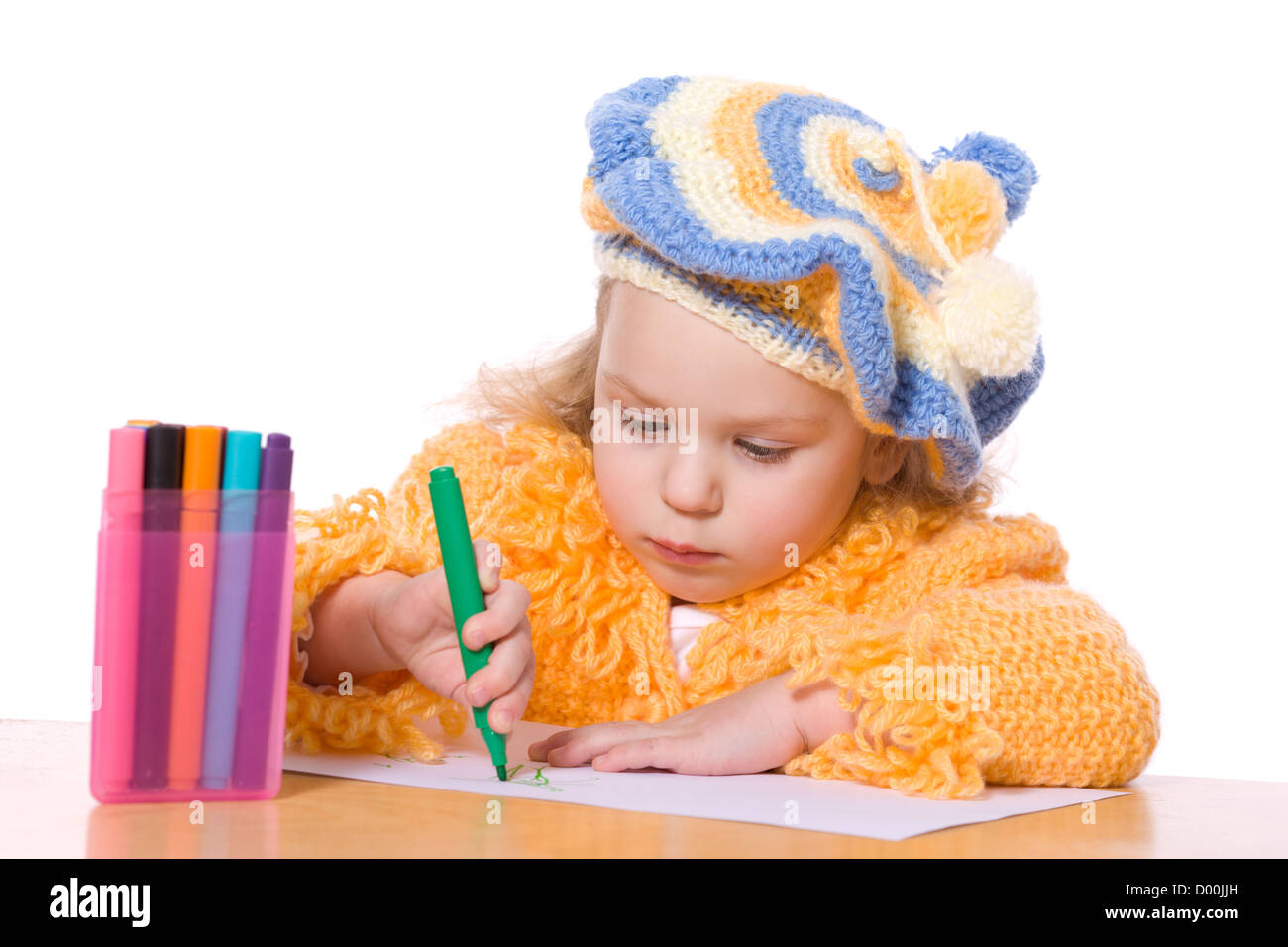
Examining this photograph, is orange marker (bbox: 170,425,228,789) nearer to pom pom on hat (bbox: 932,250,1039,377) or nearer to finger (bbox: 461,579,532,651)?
finger (bbox: 461,579,532,651)

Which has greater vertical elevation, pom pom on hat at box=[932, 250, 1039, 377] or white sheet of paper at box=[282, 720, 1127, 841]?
pom pom on hat at box=[932, 250, 1039, 377]

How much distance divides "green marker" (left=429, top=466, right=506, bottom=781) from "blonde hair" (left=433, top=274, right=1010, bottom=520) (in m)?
0.38

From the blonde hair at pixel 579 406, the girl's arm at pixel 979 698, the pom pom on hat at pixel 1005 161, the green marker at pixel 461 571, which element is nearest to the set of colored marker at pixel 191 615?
the green marker at pixel 461 571

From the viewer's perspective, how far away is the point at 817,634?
924mm

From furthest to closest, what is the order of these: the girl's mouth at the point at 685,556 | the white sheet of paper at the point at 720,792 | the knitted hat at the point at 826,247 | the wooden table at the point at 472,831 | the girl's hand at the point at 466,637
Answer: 1. the girl's mouth at the point at 685,556
2. the knitted hat at the point at 826,247
3. the girl's hand at the point at 466,637
4. the white sheet of paper at the point at 720,792
5. the wooden table at the point at 472,831

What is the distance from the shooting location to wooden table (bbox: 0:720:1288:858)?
2.03ft

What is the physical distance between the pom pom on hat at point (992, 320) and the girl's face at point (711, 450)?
11 cm

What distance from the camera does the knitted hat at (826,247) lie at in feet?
3.14

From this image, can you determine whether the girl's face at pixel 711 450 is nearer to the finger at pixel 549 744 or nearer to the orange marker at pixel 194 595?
the finger at pixel 549 744

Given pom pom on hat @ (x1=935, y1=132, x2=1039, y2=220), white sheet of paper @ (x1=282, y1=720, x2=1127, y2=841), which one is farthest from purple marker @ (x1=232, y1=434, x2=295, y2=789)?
pom pom on hat @ (x1=935, y1=132, x2=1039, y2=220)
